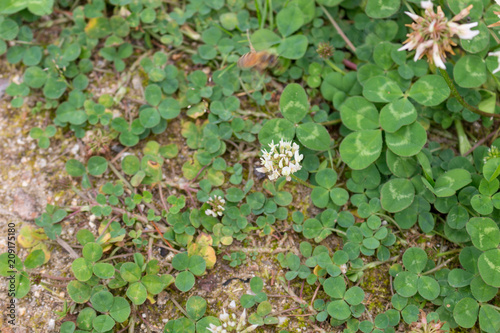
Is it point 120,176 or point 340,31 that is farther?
point 340,31

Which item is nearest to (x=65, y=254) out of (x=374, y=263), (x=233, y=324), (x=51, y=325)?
(x=51, y=325)

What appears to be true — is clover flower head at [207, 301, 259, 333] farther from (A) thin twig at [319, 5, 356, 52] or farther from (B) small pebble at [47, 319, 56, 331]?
(A) thin twig at [319, 5, 356, 52]

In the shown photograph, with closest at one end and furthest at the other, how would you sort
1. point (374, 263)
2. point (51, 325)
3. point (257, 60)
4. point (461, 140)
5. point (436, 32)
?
point (436, 32) → point (51, 325) → point (374, 263) → point (461, 140) → point (257, 60)

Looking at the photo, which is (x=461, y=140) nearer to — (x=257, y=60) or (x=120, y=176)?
(x=257, y=60)

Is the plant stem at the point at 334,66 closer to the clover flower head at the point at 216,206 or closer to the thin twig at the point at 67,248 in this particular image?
the clover flower head at the point at 216,206

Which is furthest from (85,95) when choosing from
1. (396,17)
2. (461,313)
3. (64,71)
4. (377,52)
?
(461,313)

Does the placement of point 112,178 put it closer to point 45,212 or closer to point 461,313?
point 45,212

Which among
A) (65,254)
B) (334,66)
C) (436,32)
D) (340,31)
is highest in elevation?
(436,32)
